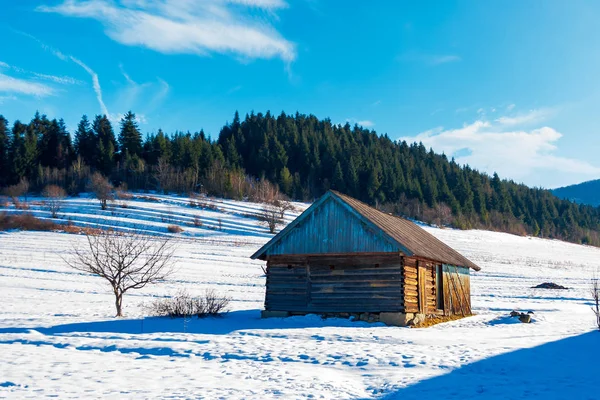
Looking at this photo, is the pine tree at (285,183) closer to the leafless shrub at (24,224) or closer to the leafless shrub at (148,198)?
the leafless shrub at (148,198)

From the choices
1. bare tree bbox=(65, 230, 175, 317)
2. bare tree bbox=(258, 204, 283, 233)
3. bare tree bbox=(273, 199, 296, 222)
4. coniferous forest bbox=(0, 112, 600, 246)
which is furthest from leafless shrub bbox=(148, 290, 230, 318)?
coniferous forest bbox=(0, 112, 600, 246)

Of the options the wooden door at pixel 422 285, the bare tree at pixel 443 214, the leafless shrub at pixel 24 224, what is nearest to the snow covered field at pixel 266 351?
the wooden door at pixel 422 285

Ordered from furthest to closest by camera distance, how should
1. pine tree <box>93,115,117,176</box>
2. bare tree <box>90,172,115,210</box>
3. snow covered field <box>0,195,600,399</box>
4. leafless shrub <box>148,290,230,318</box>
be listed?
1. pine tree <box>93,115,117,176</box>
2. bare tree <box>90,172,115,210</box>
3. leafless shrub <box>148,290,230,318</box>
4. snow covered field <box>0,195,600,399</box>

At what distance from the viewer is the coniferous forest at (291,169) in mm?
95938

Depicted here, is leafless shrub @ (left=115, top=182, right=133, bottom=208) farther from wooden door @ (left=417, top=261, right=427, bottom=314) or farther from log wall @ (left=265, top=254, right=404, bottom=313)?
wooden door @ (left=417, top=261, right=427, bottom=314)

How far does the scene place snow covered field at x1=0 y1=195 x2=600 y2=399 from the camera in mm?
10008

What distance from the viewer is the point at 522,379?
36.2 ft

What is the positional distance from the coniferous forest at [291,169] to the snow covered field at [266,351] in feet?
212

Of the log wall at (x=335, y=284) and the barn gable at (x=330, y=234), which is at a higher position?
the barn gable at (x=330, y=234)

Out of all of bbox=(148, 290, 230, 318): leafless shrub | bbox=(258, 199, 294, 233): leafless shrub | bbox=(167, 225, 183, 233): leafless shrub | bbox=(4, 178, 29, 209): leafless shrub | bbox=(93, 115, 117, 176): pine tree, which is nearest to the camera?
bbox=(148, 290, 230, 318): leafless shrub

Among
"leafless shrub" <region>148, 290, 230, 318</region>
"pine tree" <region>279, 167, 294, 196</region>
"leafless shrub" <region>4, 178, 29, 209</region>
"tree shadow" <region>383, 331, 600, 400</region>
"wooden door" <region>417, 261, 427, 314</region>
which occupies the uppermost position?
"pine tree" <region>279, 167, 294, 196</region>

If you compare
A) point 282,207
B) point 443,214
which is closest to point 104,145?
point 282,207

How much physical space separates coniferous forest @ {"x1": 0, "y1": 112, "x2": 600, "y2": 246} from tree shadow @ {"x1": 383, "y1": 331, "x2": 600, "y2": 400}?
83.4 meters

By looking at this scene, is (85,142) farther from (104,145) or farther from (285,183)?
(285,183)
